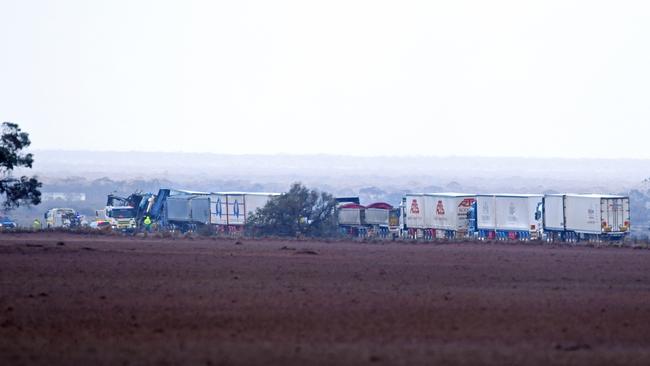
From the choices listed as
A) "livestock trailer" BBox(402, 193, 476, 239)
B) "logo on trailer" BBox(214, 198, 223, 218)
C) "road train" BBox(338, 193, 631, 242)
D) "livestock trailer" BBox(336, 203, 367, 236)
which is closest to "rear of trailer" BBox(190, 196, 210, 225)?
"logo on trailer" BBox(214, 198, 223, 218)

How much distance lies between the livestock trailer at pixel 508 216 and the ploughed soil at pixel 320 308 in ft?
56.7

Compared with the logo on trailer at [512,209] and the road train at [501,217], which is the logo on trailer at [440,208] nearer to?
the road train at [501,217]

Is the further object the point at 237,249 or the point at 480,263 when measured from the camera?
the point at 237,249

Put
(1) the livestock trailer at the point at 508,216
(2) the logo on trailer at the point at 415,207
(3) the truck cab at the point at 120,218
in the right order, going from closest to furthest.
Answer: (1) the livestock trailer at the point at 508,216, (2) the logo on trailer at the point at 415,207, (3) the truck cab at the point at 120,218

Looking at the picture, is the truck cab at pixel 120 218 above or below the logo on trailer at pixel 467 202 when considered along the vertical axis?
below

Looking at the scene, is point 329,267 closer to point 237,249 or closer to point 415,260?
point 415,260

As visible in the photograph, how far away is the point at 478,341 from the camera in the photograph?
75.4 feet

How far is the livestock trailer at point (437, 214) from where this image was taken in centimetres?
6856

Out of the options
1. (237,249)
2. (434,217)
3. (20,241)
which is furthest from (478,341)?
(434,217)

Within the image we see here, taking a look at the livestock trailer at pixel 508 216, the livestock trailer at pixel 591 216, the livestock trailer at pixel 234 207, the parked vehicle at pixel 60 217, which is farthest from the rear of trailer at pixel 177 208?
the livestock trailer at pixel 591 216

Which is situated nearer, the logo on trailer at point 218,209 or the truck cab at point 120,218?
the truck cab at point 120,218

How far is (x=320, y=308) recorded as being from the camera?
91.9 feet

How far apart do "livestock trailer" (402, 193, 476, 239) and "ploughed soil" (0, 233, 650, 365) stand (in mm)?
20532

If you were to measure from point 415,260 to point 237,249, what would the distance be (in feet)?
32.5
